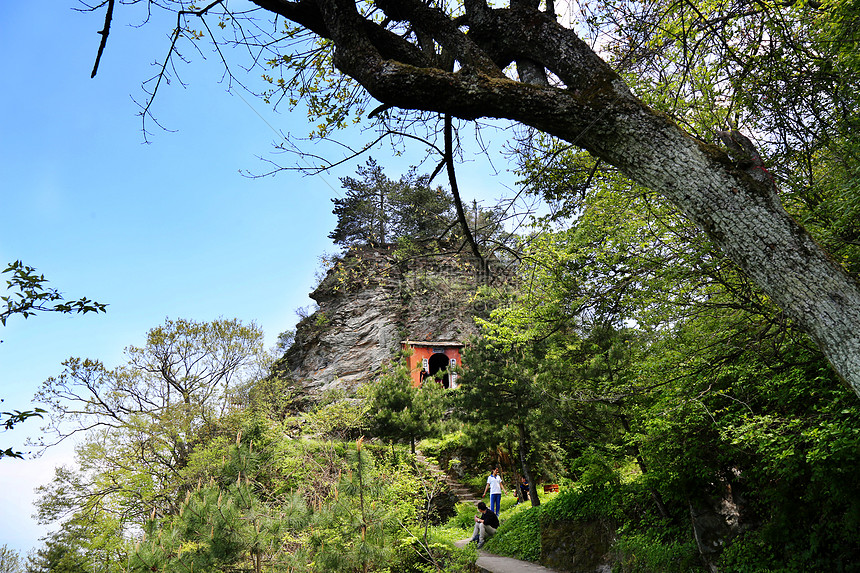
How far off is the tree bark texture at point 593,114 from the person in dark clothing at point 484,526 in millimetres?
10666

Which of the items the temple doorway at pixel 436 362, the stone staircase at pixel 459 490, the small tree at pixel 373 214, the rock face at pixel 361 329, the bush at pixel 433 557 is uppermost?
the small tree at pixel 373 214

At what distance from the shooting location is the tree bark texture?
2092 millimetres

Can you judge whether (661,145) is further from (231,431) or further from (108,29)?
(231,431)

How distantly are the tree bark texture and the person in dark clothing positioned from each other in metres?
10.7

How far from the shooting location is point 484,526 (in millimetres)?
11688

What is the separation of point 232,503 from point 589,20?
572cm

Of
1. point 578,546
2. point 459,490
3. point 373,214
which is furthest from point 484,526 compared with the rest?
point 373,214

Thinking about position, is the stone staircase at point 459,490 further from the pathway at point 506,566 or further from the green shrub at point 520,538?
the pathway at point 506,566

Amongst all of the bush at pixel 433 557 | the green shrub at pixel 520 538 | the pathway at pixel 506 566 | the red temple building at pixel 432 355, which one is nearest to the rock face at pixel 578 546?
the pathway at pixel 506 566

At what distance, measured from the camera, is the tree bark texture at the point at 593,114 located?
82.4 inches

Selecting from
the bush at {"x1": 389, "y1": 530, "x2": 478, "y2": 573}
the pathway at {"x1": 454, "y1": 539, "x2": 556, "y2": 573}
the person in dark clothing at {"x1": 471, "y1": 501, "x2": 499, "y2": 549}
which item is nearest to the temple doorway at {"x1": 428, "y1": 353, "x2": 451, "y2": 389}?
the person in dark clothing at {"x1": 471, "y1": 501, "x2": 499, "y2": 549}

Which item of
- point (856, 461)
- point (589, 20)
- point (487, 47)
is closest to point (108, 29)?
point (487, 47)

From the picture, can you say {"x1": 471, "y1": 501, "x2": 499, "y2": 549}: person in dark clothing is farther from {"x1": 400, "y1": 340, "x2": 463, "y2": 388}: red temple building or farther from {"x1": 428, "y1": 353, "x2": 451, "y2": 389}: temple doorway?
{"x1": 428, "y1": 353, "x2": 451, "y2": 389}: temple doorway

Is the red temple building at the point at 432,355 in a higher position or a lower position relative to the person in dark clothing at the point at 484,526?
higher
